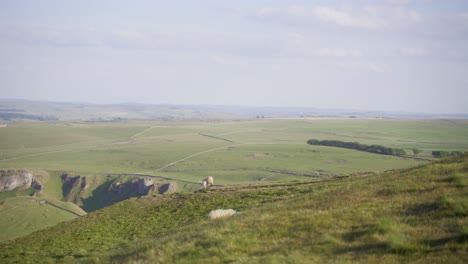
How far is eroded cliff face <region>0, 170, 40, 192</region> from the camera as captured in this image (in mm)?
144625

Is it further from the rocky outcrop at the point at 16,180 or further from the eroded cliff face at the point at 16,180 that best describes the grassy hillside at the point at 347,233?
the eroded cliff face at the point at 16,180

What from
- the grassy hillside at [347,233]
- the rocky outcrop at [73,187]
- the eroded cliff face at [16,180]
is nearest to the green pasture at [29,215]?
the rocky outcrop at [73,187]

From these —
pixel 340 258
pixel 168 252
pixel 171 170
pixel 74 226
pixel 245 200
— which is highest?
pixel 340 258

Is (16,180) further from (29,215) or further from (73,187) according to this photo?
(29,215)

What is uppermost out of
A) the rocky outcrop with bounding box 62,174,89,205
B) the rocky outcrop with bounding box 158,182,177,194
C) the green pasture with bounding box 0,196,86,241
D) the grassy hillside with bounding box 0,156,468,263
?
the grassy hillside with bounding box 0,156,468,263

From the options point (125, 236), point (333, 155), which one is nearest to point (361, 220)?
point (125, 236)

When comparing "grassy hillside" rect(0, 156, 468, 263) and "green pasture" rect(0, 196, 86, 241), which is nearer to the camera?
"grassy hillside" rect(0, 156, 468, 263)

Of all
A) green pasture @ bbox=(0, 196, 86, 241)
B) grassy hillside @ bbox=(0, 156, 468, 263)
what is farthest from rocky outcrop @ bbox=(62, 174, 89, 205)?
grassy hillside @ bbox=(0, 156, 468, 263)

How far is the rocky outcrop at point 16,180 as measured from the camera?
474 ft

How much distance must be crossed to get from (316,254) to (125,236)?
2050 cm

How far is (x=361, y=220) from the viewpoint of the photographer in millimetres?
16281

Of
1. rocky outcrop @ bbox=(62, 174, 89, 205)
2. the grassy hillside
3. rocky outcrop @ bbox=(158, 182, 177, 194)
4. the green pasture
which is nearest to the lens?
the grassy hillside

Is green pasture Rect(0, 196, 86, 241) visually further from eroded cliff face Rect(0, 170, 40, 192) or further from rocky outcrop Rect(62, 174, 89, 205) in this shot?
eroded cliff face Rect(0, 170, 40, 192)

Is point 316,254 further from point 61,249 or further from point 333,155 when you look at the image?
point 333,155
